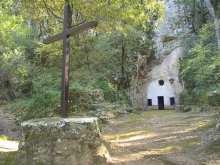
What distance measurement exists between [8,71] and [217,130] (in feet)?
45.1

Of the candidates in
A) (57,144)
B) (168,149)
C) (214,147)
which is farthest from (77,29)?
(214,147)

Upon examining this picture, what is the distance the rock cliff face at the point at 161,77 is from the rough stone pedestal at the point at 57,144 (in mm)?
14582

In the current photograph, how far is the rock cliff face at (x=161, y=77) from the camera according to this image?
18875 millimetres

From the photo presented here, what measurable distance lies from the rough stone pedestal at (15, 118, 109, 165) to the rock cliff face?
1458 centimetres

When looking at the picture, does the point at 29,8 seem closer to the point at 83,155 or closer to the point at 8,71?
the point at 83,155

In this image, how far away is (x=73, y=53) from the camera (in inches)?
488

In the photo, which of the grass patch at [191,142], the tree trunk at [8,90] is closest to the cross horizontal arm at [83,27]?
the grass patch at [191,142]

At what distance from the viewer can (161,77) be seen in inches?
→ 772

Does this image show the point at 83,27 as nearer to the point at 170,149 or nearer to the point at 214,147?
the point at 170,149

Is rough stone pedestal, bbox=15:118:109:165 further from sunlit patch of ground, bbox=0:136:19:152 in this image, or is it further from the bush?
the bush

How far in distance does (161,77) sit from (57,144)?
17.1 m

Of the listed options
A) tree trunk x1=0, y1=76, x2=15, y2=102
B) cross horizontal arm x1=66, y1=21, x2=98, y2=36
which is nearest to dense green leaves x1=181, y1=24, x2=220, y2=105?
cross horizontal arm x1=66, y1=21, x2=98, y2=36

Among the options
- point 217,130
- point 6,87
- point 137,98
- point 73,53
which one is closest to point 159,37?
point 137,98

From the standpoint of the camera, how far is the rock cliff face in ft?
61.9
